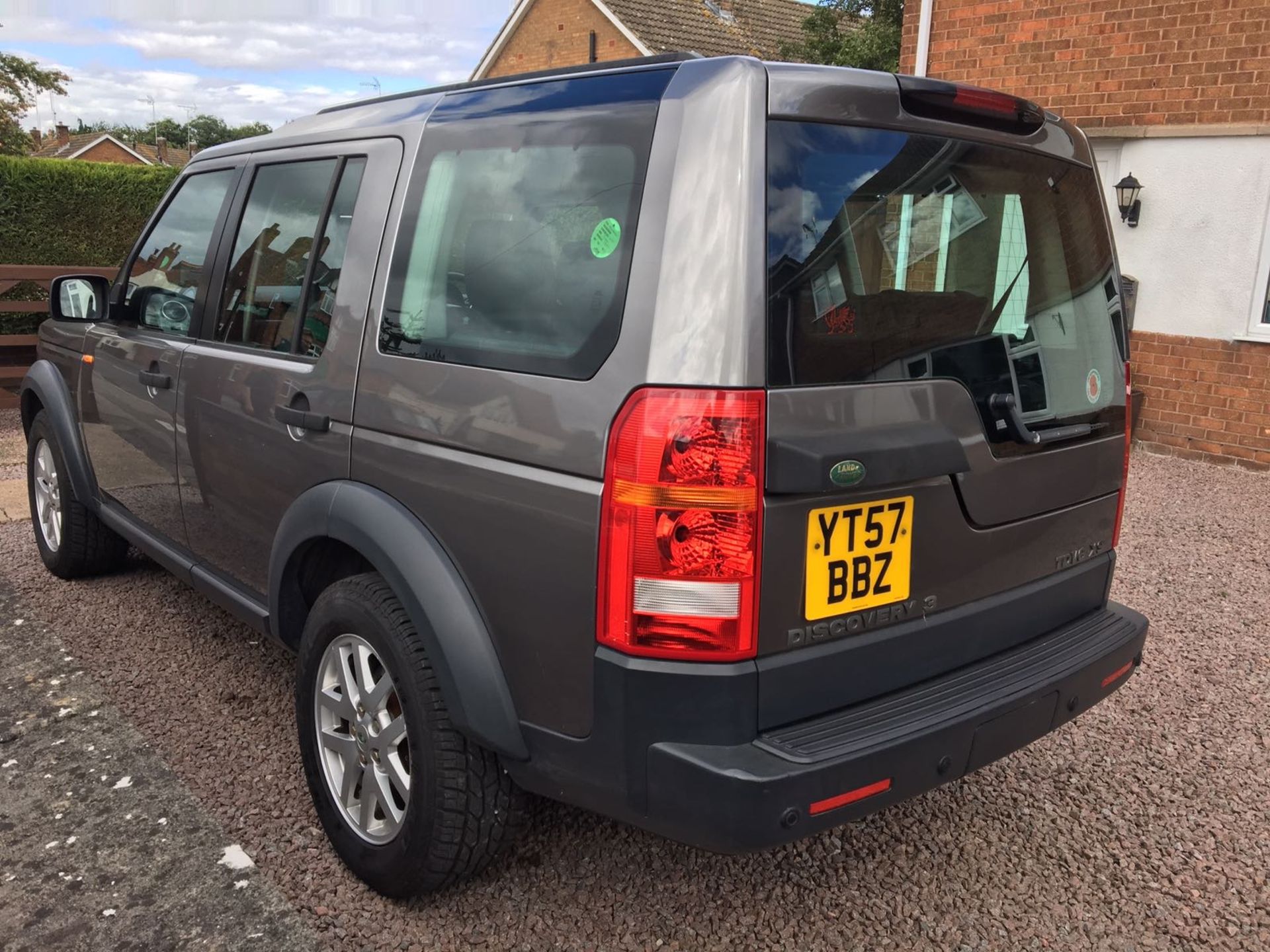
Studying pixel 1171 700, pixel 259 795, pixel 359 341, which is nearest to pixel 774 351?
pixel 359 341

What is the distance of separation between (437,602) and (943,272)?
1331mm

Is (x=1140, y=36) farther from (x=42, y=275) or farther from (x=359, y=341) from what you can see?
(x=42, y=275)

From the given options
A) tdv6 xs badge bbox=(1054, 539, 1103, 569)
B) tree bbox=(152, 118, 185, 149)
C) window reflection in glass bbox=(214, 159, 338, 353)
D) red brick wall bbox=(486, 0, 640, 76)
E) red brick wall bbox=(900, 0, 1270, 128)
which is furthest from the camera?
tree bbox=(152, 118, 185, 149)

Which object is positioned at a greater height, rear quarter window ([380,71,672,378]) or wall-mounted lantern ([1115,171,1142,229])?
wall-mounted lantern ([1115,171,1142,229])

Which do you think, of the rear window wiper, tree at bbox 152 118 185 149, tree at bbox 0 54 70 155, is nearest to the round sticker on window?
the rear window wiper

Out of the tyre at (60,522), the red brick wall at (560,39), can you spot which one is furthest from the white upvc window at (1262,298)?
the red brick wall at (560,39)

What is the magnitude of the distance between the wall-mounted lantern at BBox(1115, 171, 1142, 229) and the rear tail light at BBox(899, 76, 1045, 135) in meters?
6.77

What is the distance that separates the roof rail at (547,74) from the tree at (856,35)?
11.4 m

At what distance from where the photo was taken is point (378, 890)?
2.47 meters

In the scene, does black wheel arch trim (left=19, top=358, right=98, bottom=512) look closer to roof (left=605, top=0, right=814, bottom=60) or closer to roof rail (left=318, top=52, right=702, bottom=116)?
roof rail (left=318, top=52, right=702, bottom=116)

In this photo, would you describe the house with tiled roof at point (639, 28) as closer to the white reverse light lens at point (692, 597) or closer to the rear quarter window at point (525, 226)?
the rear quarter window at point (525, 226)

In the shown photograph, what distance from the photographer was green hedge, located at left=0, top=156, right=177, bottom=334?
9977 mm

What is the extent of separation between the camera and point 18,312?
8.90 meters

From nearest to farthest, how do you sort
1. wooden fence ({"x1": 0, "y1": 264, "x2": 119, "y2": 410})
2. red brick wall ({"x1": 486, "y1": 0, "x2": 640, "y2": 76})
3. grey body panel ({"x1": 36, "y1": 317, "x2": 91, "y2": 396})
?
1. grey body panel ({"x1": 36, "y1": 317, "x2": 91, "y2": 396})
2. wooden fence ({"x1": 0, "y1": 264, "x2": 119, "y2": 410})
3. red brick wall ({"x1": 486, "y1": 0, "x2": 640, "y2": 76})
